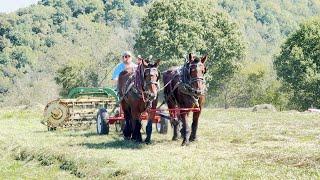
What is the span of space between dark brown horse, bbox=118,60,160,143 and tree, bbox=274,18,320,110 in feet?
116

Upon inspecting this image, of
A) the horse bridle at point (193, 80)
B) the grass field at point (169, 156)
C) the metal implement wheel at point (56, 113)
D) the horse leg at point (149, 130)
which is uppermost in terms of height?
the horse bridle at point (193, 80)

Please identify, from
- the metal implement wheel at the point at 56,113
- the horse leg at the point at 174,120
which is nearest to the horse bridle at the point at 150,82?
the horse leg at the point at 174,120

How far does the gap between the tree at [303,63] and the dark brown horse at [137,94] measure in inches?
1390

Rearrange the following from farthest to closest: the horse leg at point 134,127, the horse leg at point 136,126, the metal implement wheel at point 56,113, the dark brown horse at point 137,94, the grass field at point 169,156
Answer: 1. the metal implement wheel at point 56,113
2. the horse leg at point 134,127
3. the horse leg at point 136,126
4. the dark brown horse at point 137,94
5. the grass field at point 169,156

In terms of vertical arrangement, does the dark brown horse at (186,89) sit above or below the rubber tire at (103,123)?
above

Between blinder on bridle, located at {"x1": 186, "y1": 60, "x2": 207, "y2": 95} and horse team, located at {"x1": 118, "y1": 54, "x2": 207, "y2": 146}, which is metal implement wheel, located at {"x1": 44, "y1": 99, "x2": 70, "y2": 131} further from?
blinder on bridle, located at {"x1": 186, "y1": 60, "x2": 207, "y2": 95}

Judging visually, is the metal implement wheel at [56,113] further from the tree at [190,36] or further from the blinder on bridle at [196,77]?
the tree at [190,36]

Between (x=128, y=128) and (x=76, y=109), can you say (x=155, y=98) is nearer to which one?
(x=128, y=128)

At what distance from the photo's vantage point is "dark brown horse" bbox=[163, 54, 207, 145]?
590 inches

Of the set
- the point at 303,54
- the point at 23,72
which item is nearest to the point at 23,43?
the point at 23,72

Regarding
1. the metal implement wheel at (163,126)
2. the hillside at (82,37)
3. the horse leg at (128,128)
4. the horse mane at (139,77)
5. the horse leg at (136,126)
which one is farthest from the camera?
the hillside at (82,37)

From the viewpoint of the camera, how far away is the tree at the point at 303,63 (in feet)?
166

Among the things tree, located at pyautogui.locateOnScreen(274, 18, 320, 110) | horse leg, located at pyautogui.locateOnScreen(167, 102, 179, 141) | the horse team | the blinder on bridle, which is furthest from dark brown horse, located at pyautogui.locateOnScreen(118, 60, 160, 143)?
tree, located at pyautogui.locateOnScreen(274, 18, 320, 110)

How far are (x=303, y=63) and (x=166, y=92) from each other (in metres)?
35.4
